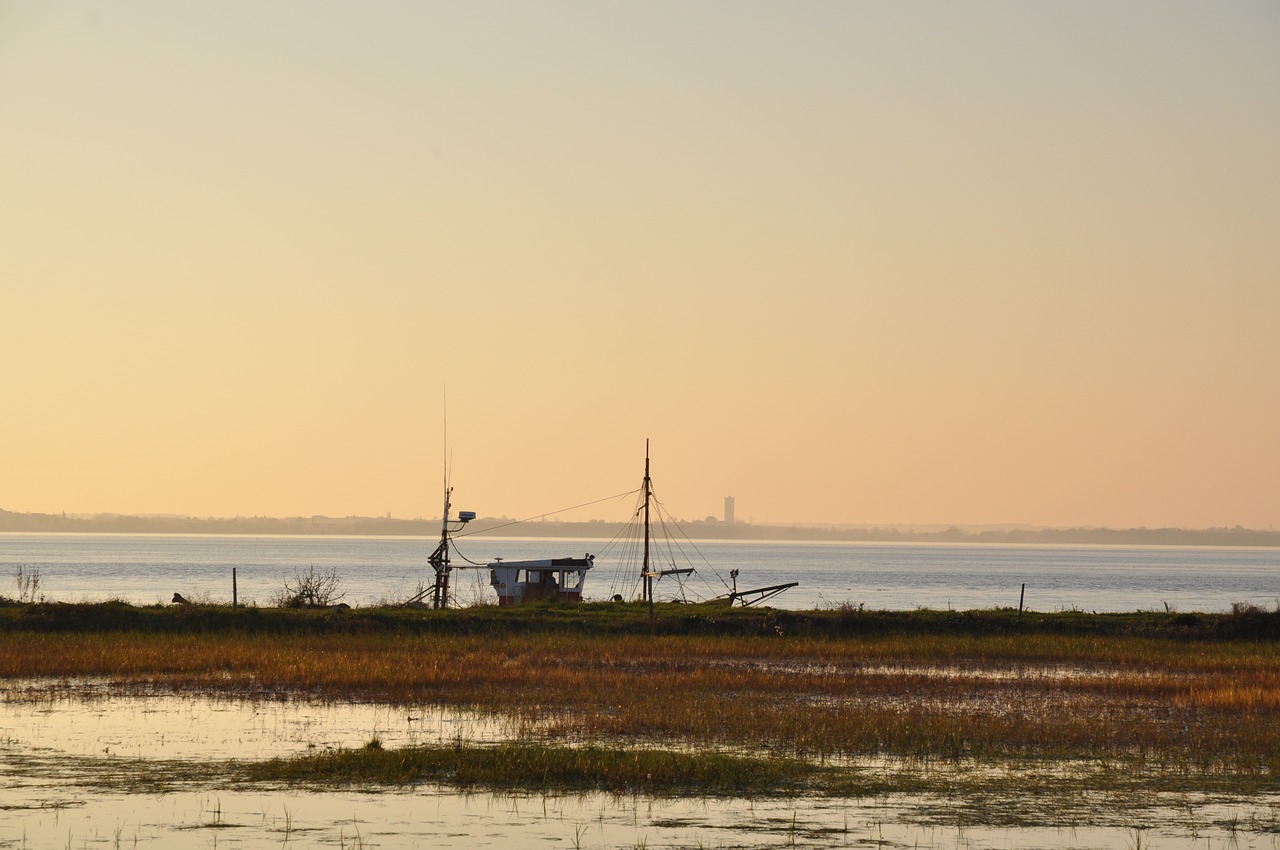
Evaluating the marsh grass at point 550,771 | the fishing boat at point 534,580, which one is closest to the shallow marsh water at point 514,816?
the marsh grass at point 550,771

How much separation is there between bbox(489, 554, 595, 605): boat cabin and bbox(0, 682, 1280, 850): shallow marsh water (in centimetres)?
3962

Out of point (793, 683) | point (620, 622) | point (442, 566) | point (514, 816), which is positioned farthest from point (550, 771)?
point (442, 566)

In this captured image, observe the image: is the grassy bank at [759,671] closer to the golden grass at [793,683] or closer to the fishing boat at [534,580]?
the golden grass at [793,683]

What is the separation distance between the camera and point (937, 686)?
32.7 metres

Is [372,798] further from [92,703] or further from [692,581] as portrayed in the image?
[692,581]

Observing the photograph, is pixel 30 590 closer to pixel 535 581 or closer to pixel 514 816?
pixel 535 581

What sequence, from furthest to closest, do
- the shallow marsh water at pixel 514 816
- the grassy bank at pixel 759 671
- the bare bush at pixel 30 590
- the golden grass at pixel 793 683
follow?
the bare bush at pixel 30 590 → the grassy bank at pixel 759 671 → the golden grass at pixel 793 683 → the shallow marsh water at pixel 514 816

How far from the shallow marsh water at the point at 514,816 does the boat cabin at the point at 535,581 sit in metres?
39.6

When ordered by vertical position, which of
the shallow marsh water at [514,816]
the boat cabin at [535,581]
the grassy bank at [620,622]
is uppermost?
the boat cabin at [535,581]

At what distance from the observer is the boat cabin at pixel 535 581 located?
61.7 m

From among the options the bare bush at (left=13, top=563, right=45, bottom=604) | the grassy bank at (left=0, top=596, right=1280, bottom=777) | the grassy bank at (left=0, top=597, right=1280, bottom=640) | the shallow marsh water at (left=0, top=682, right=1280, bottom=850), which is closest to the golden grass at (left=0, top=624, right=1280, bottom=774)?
the grassy bank at (left=0, top=596, right=1280, bottom=777)

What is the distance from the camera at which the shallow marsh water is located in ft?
53.7

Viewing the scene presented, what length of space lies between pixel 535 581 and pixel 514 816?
44.6 meters

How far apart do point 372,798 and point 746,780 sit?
5.27m
